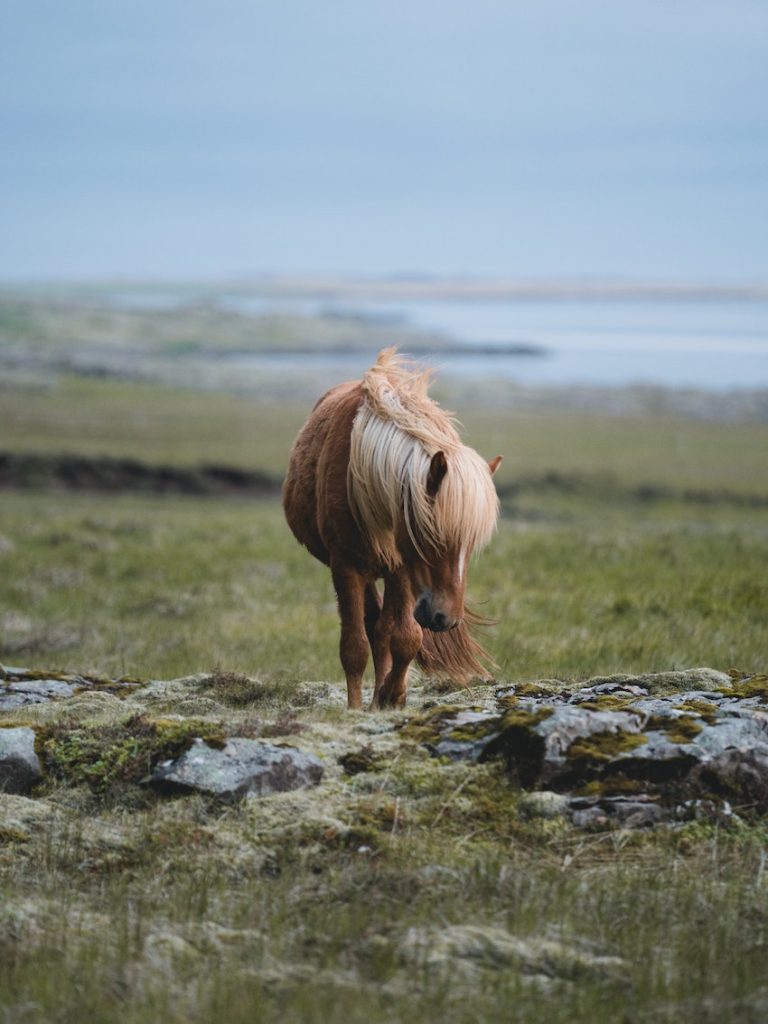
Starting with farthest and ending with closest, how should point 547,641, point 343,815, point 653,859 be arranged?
point 547,641
point 343,815
point 653,859

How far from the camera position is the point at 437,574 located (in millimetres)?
7645

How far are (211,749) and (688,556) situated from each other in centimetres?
1289

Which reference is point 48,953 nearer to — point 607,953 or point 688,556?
point 607,953

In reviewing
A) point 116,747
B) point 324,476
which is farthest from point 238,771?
point 324,476

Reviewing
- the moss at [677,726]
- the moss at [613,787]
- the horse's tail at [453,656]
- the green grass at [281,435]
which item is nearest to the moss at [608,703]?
the moss at [677,726]

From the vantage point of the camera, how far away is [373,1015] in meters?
4.03

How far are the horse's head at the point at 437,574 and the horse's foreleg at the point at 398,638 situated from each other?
43cm

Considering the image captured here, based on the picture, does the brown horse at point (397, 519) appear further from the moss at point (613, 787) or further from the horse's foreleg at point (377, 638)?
the moss at point (613, 787)

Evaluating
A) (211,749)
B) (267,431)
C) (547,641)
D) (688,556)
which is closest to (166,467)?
(267,431)

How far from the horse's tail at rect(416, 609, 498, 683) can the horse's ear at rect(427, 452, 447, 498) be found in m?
1.51

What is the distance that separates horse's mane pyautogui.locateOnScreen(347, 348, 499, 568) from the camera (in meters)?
7.52

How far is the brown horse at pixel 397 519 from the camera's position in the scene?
7.57 m

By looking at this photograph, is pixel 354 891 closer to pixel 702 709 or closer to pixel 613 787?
pixel 613 787

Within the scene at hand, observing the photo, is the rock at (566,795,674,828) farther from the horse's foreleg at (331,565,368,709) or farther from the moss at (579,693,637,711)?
the horse's foreleg at (331,565,368,709)
